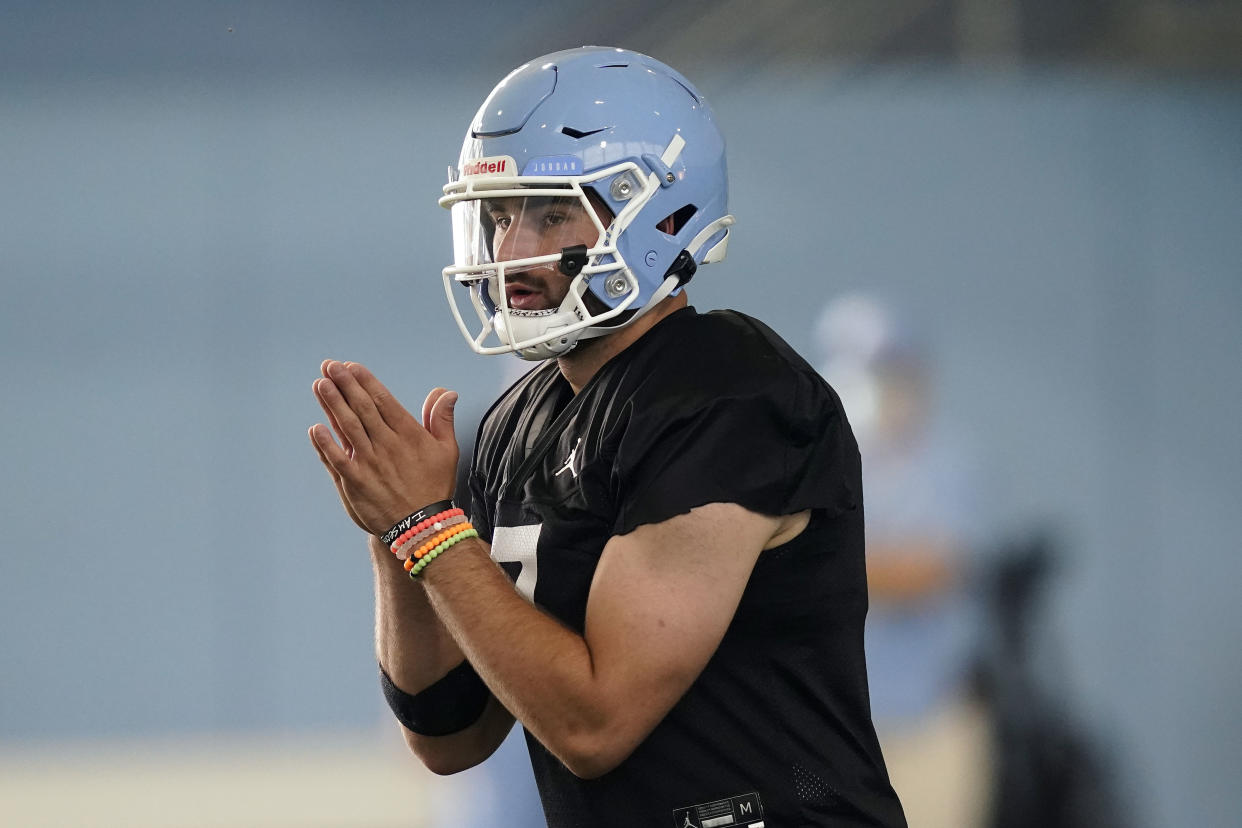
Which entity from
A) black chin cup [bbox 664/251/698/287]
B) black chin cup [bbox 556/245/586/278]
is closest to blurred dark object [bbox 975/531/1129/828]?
black chin cup [bbox 664/251/698/287]

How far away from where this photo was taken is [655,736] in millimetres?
1252

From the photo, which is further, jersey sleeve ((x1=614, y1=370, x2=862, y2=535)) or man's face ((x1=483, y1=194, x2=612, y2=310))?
man's face ((x1=483, y1=194, x2=612, y2=310))

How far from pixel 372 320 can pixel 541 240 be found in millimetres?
2078

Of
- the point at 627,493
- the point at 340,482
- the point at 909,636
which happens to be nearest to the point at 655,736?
the point at 627,493

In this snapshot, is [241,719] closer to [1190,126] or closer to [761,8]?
[761,8]

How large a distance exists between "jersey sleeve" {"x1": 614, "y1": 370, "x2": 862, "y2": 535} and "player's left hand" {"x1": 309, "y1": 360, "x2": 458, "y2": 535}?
7.2 inches

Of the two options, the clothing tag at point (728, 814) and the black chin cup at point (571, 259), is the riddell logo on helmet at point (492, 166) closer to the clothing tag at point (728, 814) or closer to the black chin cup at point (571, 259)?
the black chin cup at point (571, 259)

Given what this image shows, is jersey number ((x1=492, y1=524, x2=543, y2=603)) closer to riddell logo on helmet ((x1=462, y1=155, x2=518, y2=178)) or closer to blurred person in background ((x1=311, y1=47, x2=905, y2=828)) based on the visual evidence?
blurred person in background ((x1=311, y1=47, x2=905, y2=828))

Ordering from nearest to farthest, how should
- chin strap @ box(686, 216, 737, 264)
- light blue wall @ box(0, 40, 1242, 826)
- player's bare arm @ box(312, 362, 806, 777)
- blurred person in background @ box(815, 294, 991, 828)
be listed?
player's bare arm @ box(312, 362, 806, 777) < chin strap @ box(686, 216, 737, 264) < blurred person in background @ box(815, 294, 991, 828) < light blue wall @ box(0, 40, 1242, 826)

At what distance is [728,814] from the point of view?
123cm

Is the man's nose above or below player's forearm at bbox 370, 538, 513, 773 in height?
above

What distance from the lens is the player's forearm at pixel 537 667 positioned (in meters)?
1.15

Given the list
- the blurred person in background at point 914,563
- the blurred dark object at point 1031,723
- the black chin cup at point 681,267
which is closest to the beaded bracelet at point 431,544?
the black chin cup at point 681,267

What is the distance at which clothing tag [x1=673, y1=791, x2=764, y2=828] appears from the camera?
123 centimetres
